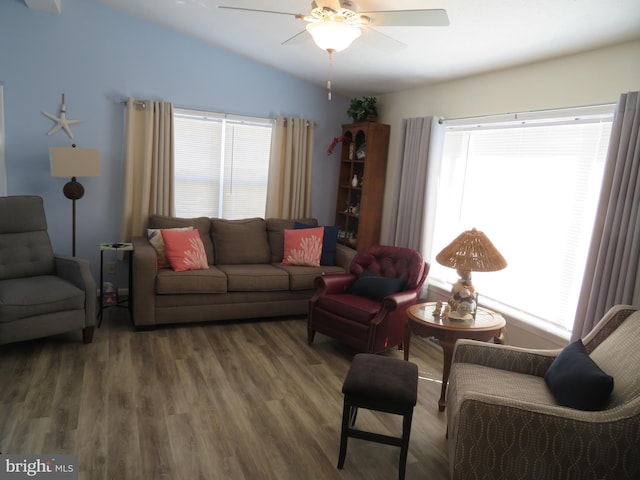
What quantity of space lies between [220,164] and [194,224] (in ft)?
2.53

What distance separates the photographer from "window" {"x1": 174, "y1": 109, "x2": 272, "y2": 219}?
4691mm

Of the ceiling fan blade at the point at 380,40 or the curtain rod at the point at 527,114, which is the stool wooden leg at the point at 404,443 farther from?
the curtain rod at the point at 527,114

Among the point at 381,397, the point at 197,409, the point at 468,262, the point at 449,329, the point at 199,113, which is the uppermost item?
the point at 199,113

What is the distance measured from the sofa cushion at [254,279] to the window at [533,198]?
154 cm

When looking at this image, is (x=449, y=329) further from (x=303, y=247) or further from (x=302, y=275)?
(x=303, y=247)

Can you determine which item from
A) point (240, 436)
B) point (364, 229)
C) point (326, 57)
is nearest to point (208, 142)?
point (326, 57)

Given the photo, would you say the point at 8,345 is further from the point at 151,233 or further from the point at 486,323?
the point at 486,323

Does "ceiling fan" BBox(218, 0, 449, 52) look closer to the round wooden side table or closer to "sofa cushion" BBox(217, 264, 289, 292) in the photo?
the round wooden side table

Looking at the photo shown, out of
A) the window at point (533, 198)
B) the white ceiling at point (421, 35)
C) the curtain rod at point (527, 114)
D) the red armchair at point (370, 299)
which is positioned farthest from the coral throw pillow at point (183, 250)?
the curtain rod at point (527, 114)

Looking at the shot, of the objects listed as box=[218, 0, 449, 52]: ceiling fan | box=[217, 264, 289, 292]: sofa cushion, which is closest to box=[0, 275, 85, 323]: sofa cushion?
box=[217, 264, 289, 292]: sofa cushion

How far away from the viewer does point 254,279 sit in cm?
416

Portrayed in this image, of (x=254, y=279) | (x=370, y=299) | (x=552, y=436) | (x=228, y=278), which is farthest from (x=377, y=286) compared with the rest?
(x=552, y=436)

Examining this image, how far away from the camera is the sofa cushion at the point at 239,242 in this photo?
178 inches

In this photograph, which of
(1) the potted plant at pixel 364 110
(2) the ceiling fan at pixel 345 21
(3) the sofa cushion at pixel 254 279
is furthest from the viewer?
(1) the potted plant at pixel 364 110
